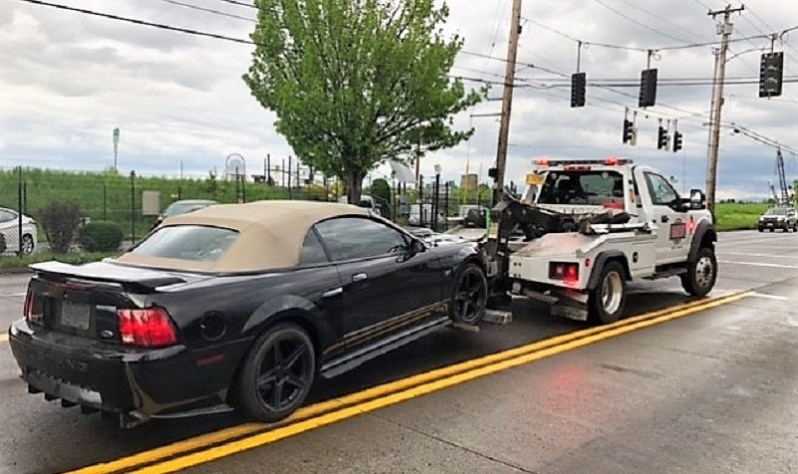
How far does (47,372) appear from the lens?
4.52 meters

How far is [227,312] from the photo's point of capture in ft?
15.0

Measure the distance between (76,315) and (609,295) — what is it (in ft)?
21.5

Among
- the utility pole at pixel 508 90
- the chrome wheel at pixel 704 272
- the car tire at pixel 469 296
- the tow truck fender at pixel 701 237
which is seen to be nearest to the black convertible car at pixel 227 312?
the car tire at pixel 469 296

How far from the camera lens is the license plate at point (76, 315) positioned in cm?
445

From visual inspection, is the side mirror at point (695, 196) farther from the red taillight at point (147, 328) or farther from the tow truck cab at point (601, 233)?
the red taillight at point (147, 328)

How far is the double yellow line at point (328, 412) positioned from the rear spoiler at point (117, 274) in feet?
3.48

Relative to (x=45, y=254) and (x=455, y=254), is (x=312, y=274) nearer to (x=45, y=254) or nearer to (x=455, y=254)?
(x=455, y=254)

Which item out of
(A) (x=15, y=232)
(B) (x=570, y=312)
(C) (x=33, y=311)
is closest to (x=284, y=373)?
(C) (x=33, y=311)

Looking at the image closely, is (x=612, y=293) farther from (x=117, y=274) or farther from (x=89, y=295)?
(x=89, y=295)

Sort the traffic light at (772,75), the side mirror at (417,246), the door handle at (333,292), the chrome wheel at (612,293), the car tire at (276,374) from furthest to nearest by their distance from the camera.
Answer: the traffic light at (772,75) < the chrome wheel at (612,293) < the side mirror at (417,246) < the door handle at (333,292) < the car tire at (276,374)

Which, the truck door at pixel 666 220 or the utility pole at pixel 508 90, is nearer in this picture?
the truck door at pixel 666 220

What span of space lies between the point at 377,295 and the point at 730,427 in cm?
287

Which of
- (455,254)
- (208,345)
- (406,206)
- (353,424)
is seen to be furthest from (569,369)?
(406,206)

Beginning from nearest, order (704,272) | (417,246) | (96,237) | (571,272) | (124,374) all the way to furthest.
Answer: (124,374) → (417,246) → (571,272) → (704,272) → (96,237)
